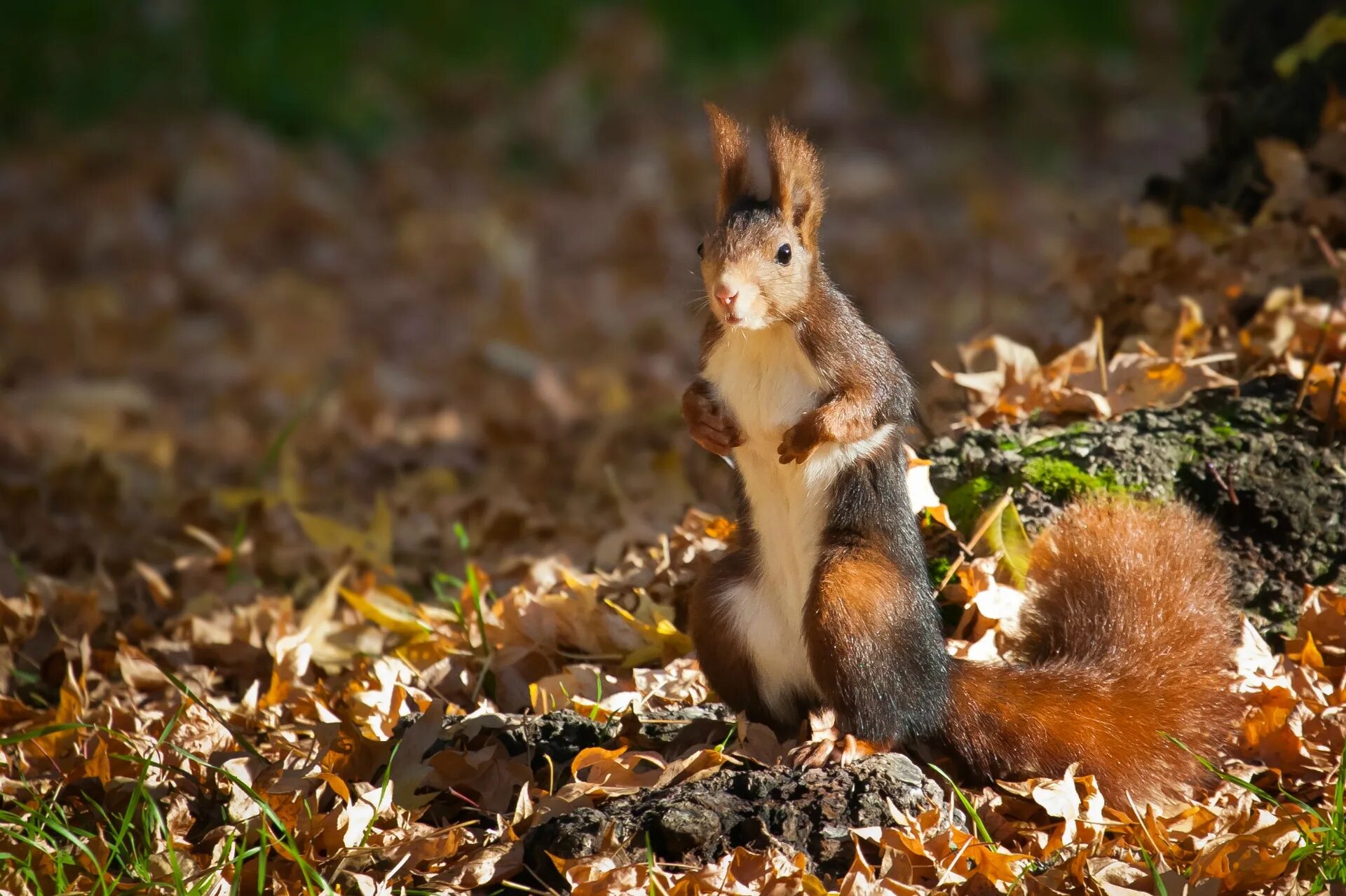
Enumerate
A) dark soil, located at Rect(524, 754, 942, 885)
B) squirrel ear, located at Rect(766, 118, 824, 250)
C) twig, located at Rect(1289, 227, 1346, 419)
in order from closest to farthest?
dark soil, located at Rect(524, 754, 942, 885) → squirrel ear, located at Rect(766, 118, 824, 250) → twig, located at Rect(1289, 227, 1346, 419)

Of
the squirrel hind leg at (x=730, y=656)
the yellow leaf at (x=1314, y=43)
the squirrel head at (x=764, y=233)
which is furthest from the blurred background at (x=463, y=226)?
the squirrel head at (x=764, y=233)

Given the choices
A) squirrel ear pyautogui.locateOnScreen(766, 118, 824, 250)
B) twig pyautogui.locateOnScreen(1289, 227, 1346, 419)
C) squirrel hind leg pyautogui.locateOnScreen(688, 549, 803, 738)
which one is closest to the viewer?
squirrel ear pyautogui.locateOnScreen(766, 118, 824, 250)

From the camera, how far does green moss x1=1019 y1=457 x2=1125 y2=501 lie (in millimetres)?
2812

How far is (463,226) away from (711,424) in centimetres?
524

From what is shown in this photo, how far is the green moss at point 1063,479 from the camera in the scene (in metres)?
2.81

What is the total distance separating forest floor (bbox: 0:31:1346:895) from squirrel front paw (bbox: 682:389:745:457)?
1.17ft


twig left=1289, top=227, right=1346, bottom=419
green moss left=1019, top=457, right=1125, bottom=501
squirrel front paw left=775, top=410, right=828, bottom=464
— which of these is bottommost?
squirrel front paw left=775, top=410, right=828, bottom=464

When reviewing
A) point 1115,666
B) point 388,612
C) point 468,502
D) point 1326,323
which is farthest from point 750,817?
point 468,502

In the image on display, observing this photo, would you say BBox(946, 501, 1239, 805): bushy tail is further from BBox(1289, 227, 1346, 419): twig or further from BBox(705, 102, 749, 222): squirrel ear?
BBox(705, 102, 749, 222): squirrel ear

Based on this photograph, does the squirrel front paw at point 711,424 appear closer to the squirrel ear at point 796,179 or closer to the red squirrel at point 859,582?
the red squirrel at point 859,582

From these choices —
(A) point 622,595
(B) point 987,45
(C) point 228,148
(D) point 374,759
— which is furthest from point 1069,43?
(D) point 374,759

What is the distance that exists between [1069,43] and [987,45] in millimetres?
553

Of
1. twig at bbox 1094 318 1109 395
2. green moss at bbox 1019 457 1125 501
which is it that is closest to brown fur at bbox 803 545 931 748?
green moss at bbox 1019 457 1125 501

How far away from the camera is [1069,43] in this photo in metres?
9.16
